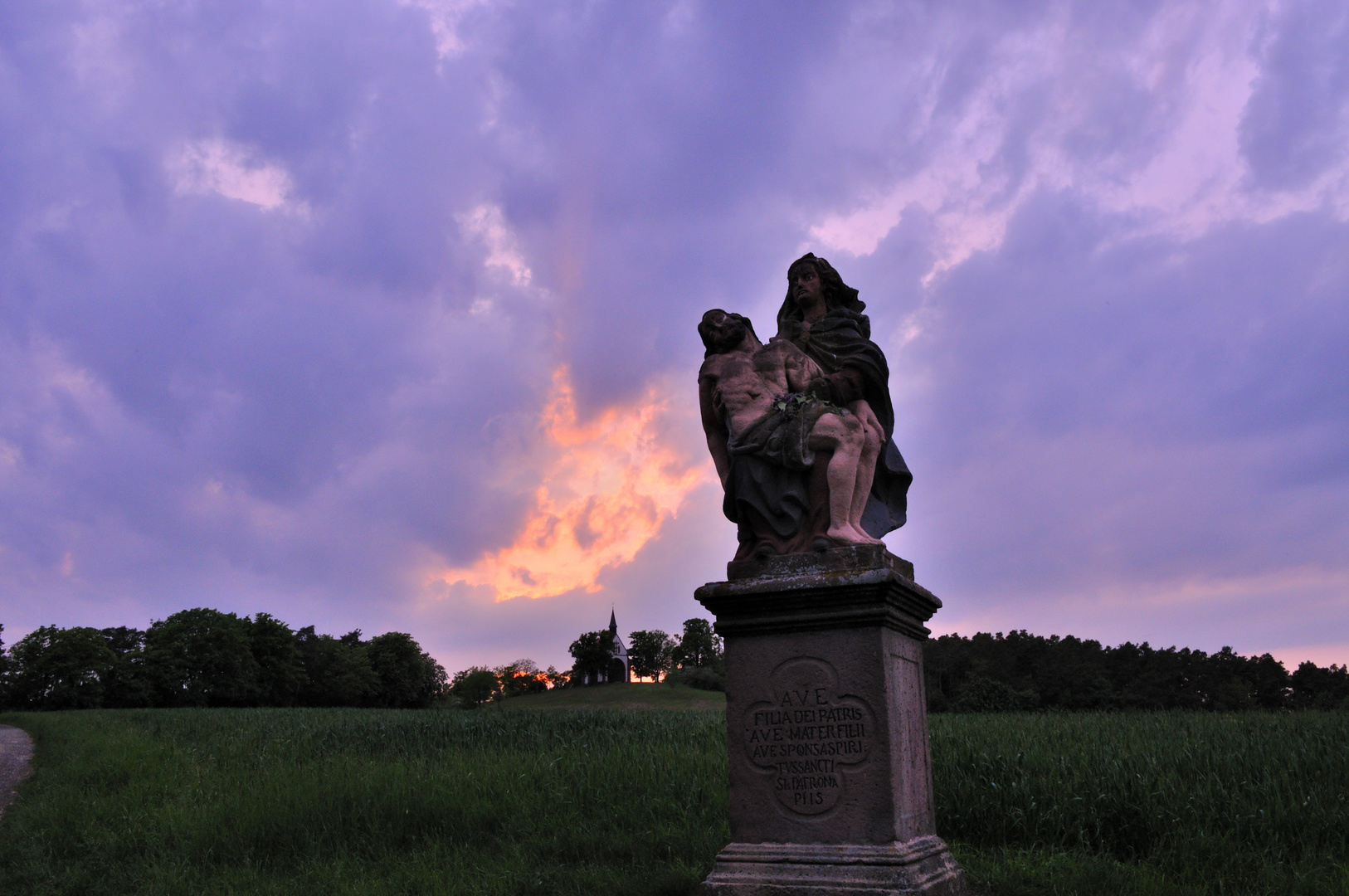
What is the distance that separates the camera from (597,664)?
104000 mm

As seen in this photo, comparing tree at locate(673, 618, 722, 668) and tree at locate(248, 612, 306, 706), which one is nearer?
tree at locate(248, 612, 306, 706)

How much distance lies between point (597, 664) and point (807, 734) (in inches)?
4030

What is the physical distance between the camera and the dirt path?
1255 cm

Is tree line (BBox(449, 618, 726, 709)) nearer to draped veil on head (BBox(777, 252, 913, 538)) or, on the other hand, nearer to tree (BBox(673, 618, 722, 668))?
tree (BBox(673, 618, 722, 668))

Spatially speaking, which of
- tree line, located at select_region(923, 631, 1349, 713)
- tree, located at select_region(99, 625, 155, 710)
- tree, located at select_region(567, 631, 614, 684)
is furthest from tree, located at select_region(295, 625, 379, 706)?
tree line, located at select_region(923, 631, 1349, 713)

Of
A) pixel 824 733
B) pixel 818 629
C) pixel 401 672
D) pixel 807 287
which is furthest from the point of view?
pixel 401 672

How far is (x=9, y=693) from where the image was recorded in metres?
57.5

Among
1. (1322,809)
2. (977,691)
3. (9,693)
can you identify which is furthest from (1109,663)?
(9,693)

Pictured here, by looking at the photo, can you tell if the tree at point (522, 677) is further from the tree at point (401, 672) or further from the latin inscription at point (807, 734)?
the latin inscription at point (807, 734)

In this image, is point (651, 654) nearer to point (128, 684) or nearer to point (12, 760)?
point (128, 684)

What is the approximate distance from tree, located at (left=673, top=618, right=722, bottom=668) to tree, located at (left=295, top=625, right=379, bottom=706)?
32965mm

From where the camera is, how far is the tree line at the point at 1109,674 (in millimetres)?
50906

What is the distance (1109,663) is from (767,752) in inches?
2351

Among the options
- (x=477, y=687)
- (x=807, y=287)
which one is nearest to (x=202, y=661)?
(x=477, y=687)
